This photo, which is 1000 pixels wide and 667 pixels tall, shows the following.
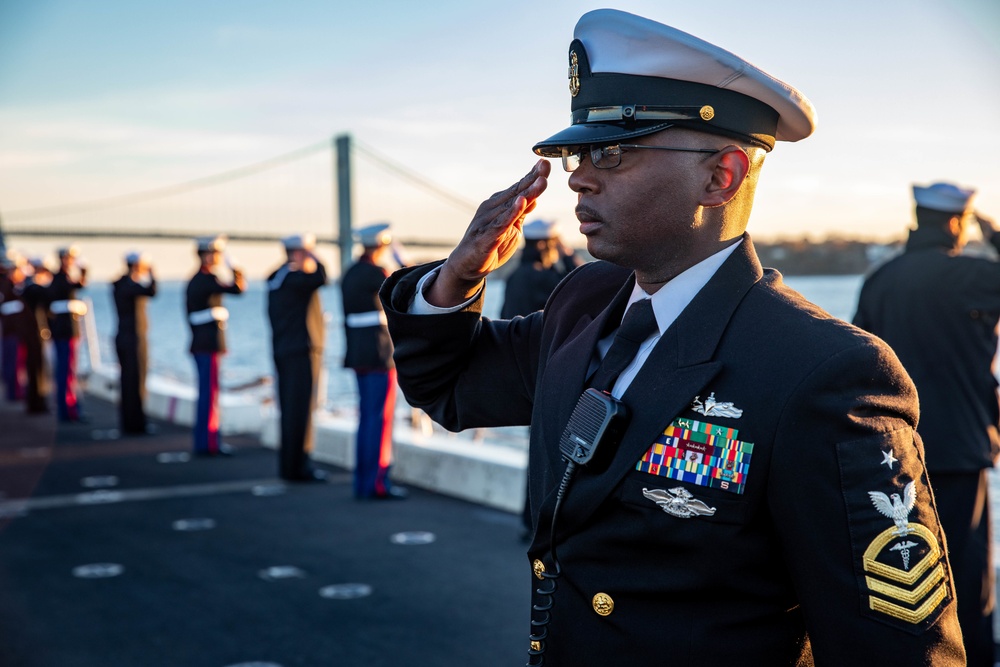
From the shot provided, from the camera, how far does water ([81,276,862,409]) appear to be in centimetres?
2509

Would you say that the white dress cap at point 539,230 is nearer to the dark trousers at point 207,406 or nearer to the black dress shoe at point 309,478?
the black dress shoe at point 309,478

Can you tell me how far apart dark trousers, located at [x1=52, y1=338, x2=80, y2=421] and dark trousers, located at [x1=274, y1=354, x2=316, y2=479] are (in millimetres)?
4122

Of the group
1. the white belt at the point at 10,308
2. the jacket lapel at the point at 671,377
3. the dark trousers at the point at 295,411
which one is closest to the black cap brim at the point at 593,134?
the jacket lapel at the point at 671,377

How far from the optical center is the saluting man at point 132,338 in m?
8.90

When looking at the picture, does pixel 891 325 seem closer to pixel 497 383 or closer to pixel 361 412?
pixel 497 383

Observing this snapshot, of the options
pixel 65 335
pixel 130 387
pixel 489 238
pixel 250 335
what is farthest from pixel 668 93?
pixel 250 335

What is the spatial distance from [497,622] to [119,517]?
9.30 feet

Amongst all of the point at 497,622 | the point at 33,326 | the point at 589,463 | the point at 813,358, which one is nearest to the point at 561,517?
the point at 589,463

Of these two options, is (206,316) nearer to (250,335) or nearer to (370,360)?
(370,360)

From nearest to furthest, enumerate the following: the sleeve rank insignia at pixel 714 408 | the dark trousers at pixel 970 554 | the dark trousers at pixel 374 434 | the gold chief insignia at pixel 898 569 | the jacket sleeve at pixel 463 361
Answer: the gold chief insignia at pixel 898 569, the sleeve rank insignia at pixel 714 408, the jacket sleeve at pixel 463 361, the dark trousers at pixel 970 554, the dark trousers at pixel 374 434

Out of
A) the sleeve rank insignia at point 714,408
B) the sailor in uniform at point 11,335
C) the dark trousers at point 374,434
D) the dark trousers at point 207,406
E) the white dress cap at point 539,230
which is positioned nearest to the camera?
the sleeve rank insignia at point 714,408

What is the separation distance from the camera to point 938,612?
1.20 meters

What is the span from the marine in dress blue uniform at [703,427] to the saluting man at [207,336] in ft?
22.0

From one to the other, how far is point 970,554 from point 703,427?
233cm
